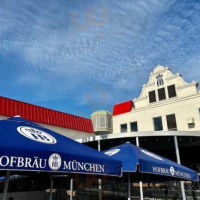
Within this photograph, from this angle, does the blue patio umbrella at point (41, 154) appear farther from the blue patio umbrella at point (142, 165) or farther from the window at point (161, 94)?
the window at point (161, 94)

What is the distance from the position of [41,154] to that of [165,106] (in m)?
18.7

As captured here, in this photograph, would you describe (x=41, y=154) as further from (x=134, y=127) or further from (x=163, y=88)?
(x=163, y=88)

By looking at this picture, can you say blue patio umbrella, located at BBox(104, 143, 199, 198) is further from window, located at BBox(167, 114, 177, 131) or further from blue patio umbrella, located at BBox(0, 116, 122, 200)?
window, located at BBox(167, 114, 177, 131)

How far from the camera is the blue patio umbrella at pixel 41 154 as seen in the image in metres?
2.40

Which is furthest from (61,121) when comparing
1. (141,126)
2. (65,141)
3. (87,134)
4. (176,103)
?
(65,141)

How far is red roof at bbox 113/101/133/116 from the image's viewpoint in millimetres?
23458

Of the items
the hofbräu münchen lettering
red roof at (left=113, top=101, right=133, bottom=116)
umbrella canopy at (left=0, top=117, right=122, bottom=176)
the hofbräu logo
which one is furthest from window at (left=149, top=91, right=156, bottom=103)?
the hofbräu logo

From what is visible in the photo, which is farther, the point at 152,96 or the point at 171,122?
the point at 152,96

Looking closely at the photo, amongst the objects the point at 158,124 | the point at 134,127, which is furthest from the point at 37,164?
→ the point at 134,127

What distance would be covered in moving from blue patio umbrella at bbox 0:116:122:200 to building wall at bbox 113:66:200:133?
16341 millimetres

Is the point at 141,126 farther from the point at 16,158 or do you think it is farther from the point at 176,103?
the point at 16,158

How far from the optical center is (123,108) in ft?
78.6

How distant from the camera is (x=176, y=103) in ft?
63.5

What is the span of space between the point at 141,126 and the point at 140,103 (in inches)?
102
